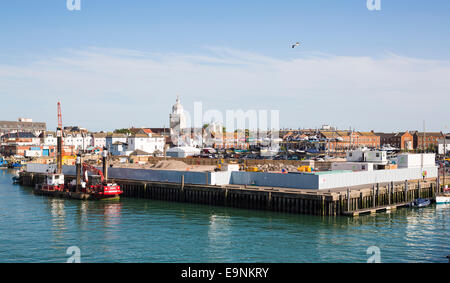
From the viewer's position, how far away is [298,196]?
49.5m

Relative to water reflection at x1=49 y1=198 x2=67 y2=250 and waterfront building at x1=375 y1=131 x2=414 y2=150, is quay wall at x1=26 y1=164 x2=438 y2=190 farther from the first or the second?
waterfront building at x1=375 y1=131 x2=414 y2=150

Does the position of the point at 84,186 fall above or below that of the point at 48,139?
below

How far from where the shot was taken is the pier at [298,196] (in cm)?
4850

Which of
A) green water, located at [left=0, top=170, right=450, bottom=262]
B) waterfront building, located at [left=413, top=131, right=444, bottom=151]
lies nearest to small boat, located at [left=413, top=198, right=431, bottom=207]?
green water, located at [left=0, top=170, right=450, bottom=262]

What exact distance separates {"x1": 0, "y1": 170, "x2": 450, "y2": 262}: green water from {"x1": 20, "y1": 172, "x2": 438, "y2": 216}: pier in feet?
4.56

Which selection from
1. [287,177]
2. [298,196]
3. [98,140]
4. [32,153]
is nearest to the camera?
[298,196]

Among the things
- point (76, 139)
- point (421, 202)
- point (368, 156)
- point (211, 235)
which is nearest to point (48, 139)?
point (76, 139)

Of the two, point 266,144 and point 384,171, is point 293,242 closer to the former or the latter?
point 384,171

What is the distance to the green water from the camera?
33.9 m

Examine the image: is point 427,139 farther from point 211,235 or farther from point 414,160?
point 211,235

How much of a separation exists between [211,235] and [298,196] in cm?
1276

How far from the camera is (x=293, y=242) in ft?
123

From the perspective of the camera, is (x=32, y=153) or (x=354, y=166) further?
(x=32, y=153)
